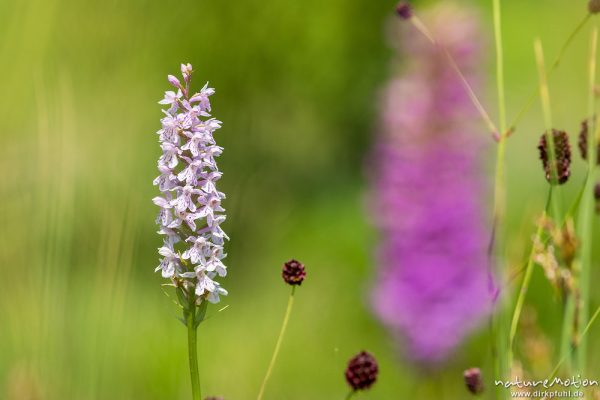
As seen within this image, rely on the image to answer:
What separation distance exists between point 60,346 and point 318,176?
7.90m

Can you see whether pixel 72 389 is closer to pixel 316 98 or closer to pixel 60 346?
pixel 60 346

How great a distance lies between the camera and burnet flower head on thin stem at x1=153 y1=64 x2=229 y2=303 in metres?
1.65

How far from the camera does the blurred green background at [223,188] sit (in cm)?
263

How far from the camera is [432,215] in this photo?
3793 mm

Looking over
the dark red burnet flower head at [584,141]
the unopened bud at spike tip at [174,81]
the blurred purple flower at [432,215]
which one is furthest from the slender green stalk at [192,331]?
the blurred purple flower at [432,215]

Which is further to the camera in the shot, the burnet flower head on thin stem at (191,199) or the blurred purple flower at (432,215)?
the blurred purple flower at (432,215)

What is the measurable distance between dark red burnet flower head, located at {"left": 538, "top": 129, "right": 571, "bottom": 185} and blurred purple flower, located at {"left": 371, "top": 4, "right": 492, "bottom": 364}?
174 centimetres

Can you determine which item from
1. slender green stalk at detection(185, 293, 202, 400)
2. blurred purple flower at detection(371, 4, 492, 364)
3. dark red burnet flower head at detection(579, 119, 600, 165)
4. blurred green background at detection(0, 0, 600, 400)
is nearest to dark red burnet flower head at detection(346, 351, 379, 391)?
blurred green background at detection(0, 0, 600, 400)

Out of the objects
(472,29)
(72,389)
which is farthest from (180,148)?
(472,29)

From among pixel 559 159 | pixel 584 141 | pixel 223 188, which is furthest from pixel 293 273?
pixel 223 188

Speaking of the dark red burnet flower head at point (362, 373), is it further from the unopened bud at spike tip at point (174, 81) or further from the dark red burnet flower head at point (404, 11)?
the dark red burnet flower head at point (404, 11)

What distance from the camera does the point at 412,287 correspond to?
151 inches

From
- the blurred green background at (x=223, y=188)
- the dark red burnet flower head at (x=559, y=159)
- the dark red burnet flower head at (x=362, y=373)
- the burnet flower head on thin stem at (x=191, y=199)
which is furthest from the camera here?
the blurred green background at (x=223, y=188)

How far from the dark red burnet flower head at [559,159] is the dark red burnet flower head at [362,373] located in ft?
1.56
